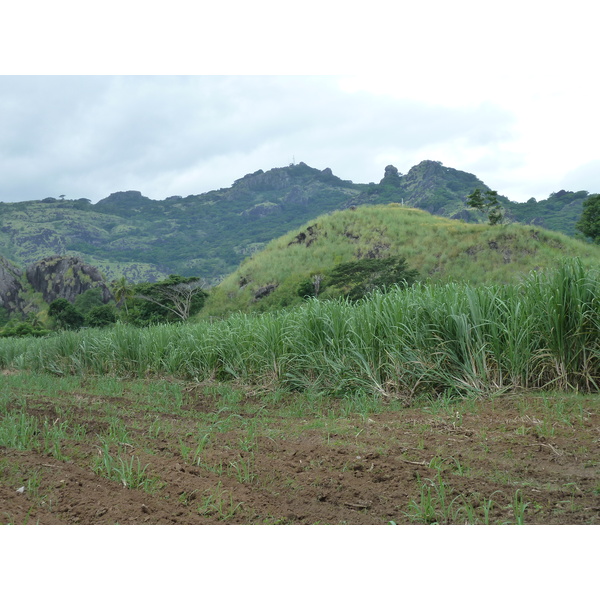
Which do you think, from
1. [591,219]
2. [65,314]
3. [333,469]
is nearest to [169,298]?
[65,314]

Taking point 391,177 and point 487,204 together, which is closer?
point 487,204

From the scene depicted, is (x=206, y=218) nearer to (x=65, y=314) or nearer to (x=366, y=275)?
(x=65, y=314)

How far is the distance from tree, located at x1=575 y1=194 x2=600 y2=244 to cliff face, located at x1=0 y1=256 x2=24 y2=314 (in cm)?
4965

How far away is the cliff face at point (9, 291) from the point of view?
159ft

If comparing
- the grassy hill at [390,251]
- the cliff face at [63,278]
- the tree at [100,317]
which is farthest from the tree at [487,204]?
the cliff face at [63,278]

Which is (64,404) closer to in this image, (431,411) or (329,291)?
(431,411)

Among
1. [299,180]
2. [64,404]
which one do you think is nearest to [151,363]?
[64,404]

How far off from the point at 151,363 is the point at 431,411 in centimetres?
453

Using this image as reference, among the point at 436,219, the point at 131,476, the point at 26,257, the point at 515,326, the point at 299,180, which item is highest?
the point at 299,180

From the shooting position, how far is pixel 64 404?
4.36m

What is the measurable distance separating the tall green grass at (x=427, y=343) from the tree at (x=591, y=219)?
3164cm

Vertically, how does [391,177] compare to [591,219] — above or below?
above

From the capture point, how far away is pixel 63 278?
4834cm

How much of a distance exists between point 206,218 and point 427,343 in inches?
4018
